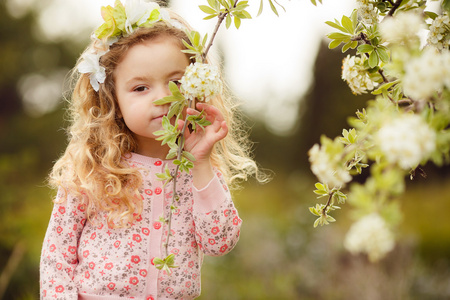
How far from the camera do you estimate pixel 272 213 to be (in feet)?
21.6

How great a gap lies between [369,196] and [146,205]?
1.32 m

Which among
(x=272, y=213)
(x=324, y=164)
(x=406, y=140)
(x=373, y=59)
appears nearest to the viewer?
(x=406, y=140)

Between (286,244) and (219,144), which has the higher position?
(219,144)

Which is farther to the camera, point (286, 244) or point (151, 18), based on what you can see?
point (286, 244)

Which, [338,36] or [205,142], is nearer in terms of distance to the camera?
[338,36]

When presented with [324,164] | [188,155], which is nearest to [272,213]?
[188,155]

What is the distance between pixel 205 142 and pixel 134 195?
38cm

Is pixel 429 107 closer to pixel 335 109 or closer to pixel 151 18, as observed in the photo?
pixel 151 18

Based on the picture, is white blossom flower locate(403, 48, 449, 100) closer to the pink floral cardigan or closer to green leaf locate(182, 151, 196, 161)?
green leaf locate(182, 151, 196, 161)

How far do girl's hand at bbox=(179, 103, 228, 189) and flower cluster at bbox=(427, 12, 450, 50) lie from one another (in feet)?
2.49

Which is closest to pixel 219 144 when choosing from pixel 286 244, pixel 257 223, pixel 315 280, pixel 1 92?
pixel 315 280

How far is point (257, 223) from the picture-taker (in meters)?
5.76

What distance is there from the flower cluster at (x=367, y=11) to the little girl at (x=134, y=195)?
2.02ft

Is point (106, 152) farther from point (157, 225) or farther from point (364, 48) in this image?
point (364, 48)
